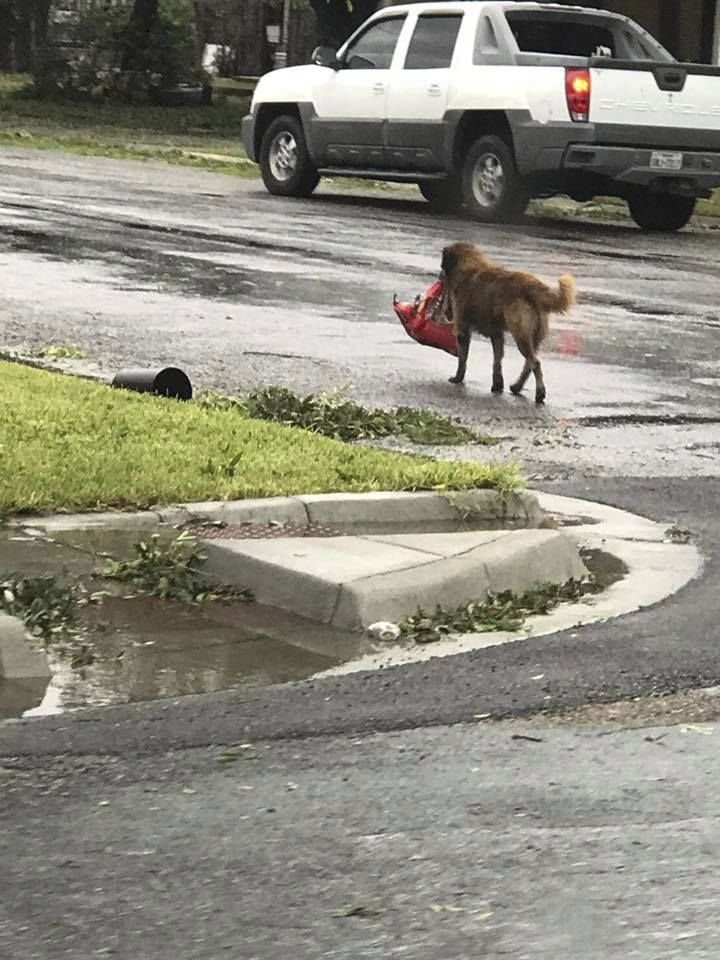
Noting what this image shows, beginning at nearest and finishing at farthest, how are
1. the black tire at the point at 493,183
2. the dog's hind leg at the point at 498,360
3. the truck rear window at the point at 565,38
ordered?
the dog's hind leg at the point at 498,360 < the black tire at the point at 493,183 < the truck rear window at the point at 565,38

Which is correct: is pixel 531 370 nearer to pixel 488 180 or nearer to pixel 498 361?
pixel 498 361

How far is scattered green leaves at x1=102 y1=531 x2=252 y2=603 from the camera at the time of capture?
618cm

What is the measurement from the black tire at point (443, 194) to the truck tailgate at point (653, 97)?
7.76 ft

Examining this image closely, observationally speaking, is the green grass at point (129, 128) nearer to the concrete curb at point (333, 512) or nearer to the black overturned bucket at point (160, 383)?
the black overturned bucket at point (160, 383)

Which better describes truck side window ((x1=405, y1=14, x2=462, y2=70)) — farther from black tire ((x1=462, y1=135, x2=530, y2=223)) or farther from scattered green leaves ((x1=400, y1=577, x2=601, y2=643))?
scattered green leaves ((x1=400, y1=577, x2=601, y2=643))

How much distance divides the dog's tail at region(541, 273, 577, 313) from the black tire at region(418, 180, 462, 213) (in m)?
11.4

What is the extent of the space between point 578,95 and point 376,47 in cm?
338

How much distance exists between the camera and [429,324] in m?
10.5

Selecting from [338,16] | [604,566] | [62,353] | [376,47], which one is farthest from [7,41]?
[604,566]

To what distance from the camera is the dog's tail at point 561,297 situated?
31.5ft

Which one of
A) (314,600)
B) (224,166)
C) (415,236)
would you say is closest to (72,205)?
(415,236)

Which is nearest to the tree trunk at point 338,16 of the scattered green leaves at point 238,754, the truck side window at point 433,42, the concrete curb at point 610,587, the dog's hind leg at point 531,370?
the truck side window at point 433,42

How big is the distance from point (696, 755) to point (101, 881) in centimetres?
154

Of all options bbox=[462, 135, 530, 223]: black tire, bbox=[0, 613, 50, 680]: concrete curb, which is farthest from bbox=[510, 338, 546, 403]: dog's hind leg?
bbox=[462, 135, 530, 223]: black tire
